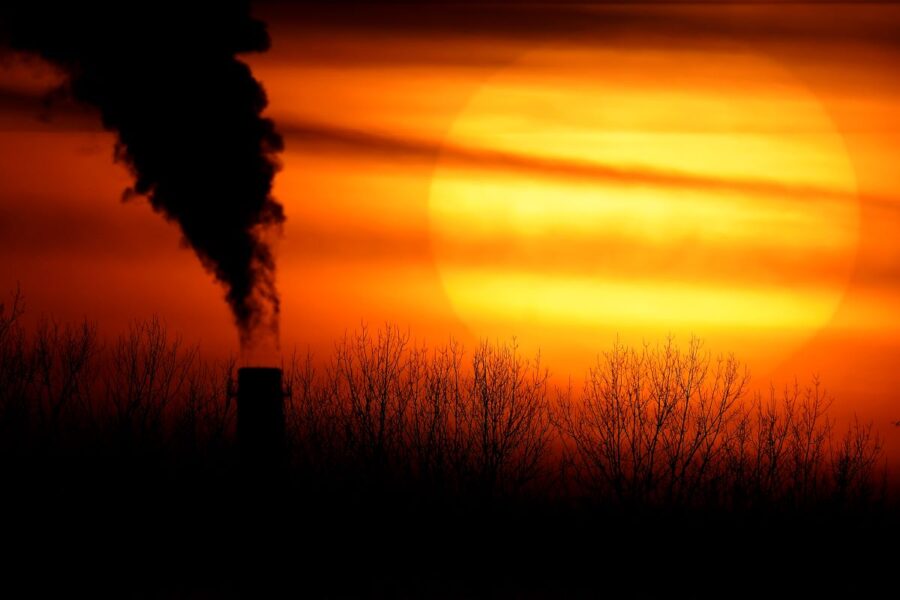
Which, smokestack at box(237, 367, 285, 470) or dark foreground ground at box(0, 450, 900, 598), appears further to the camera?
dark foreground ground at box(0, 450, 900, 598)

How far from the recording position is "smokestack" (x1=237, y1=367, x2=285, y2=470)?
2136 cm

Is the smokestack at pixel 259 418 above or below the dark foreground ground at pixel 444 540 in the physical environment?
above

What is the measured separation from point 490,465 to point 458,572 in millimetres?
3065

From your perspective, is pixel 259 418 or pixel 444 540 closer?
pixel 259 418

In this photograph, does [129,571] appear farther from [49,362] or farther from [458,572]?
[458,572]

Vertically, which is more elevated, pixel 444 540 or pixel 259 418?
pixel 259 418

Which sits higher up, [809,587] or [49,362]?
[49,362]

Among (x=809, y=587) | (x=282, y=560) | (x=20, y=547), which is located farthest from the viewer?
(x=809, y=587)

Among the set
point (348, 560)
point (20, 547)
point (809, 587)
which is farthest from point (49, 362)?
point (809, 587)

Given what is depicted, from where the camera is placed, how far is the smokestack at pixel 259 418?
70.1ft

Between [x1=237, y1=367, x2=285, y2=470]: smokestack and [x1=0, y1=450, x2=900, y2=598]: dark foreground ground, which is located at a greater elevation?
[x1=237, y1=367, x2=285, y2=470]: smokestack

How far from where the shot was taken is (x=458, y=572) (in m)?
34.0

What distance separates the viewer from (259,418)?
70.1ft

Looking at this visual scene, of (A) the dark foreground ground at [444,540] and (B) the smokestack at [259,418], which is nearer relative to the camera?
(B) the smokestack at [259,418]
